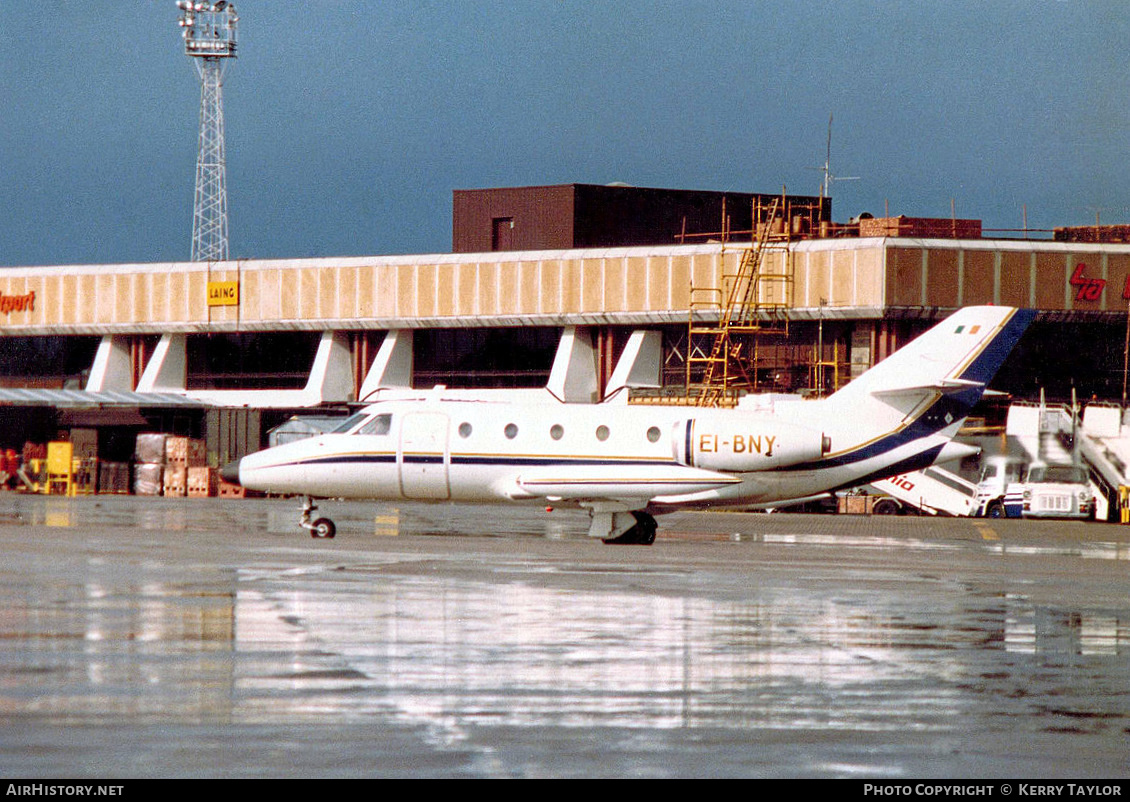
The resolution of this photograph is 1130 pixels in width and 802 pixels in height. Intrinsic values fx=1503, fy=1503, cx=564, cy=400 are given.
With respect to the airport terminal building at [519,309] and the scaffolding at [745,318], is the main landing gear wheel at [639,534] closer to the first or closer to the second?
the scaffolding at [745,318]

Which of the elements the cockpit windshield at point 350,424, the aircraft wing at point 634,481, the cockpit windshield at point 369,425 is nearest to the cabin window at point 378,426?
the cockpit windshield at point 369,425

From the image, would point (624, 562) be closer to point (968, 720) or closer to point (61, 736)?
point (968, 720)

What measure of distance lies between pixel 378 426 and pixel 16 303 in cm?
4879

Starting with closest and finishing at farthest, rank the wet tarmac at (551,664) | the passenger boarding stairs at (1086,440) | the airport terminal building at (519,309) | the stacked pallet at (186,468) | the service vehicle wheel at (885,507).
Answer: the wet tarmac at (551,664) < the passenger boarding stairs at (1086,440) < the service vehicle wheel at (885,507) < the airport terminal building at (519,309) < the stacked pallet at (186,468)

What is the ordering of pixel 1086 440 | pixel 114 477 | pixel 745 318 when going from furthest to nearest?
pixel 114 477 < pixel 745 318 < pixel 1086 440

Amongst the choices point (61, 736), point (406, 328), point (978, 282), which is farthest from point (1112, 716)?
point (406, 328)

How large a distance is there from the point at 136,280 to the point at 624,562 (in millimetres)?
50748

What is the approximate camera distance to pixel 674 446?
1133 inches

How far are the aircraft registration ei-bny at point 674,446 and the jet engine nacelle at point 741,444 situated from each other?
0.02 meters

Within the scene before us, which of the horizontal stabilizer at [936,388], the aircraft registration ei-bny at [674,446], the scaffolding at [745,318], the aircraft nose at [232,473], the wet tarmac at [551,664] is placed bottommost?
the wet tarmac at [551,664]

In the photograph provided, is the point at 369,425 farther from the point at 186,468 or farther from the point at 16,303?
the point at 16,303

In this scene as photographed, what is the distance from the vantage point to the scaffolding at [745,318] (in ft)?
185

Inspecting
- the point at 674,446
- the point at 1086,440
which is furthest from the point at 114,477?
the point at 1086,440

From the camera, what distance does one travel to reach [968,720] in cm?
1062
